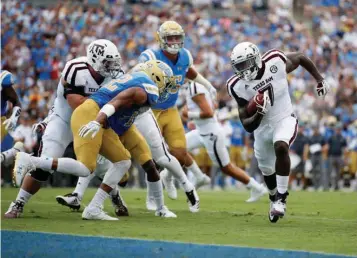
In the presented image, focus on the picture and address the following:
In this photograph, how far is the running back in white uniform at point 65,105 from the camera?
9.66 metres

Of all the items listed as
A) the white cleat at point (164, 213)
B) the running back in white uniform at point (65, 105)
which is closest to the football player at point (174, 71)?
the white cleat at point (164, 213)

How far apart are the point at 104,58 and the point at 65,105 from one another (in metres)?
0.90

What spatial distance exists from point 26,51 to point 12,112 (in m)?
9.83

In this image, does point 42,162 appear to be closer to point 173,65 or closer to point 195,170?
point 173,65

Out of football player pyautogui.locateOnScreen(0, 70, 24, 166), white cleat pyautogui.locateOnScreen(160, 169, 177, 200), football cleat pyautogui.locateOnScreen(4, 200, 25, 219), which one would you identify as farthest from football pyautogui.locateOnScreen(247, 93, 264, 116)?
football player pyautogui.locateOnScreen(0, 70, 24, 166)

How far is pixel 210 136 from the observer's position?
45.6 feet

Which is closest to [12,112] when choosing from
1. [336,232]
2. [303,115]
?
[336,232]

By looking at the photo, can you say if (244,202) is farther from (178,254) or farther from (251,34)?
(251,34)

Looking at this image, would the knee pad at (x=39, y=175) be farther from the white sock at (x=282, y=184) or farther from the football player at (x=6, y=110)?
the white sock at (x=282, y=184)

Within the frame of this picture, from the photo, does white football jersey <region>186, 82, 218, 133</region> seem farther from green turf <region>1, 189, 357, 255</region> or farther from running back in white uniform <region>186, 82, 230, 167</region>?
green turf <region>1, 189, 357, 255</region>

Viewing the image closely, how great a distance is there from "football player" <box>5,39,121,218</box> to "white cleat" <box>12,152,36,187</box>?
0.52m

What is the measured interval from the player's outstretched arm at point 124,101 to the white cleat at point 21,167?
0.88 metres

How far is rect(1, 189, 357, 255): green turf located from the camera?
7.54 m

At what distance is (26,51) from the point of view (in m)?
21.7
